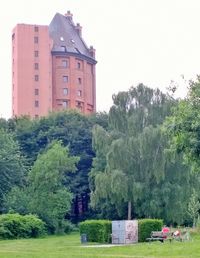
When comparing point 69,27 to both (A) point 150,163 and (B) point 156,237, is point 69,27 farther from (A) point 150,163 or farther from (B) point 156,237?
(B) point 156,237

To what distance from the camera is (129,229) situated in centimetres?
4038

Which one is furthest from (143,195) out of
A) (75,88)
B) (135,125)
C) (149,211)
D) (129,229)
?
(75,88)

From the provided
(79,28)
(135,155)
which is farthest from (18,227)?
(79,28)

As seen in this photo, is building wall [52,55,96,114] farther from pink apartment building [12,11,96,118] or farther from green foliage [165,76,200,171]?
green foliage [165,76,200,171]

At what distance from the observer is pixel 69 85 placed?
114562 mm

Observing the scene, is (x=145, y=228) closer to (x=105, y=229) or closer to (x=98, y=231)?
(x=105, y=229)

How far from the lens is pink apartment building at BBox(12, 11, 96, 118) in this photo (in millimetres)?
112562

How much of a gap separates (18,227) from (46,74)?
61.6 meters

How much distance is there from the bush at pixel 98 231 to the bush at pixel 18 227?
12.3 metres

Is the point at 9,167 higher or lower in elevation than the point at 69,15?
lower

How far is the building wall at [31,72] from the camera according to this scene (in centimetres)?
11238

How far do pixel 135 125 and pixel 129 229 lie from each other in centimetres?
2296

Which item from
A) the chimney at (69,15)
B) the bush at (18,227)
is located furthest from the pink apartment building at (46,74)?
the bush at (18,227)

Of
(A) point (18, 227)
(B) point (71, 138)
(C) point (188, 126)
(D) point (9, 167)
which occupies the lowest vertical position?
(A) point (18, 227)
